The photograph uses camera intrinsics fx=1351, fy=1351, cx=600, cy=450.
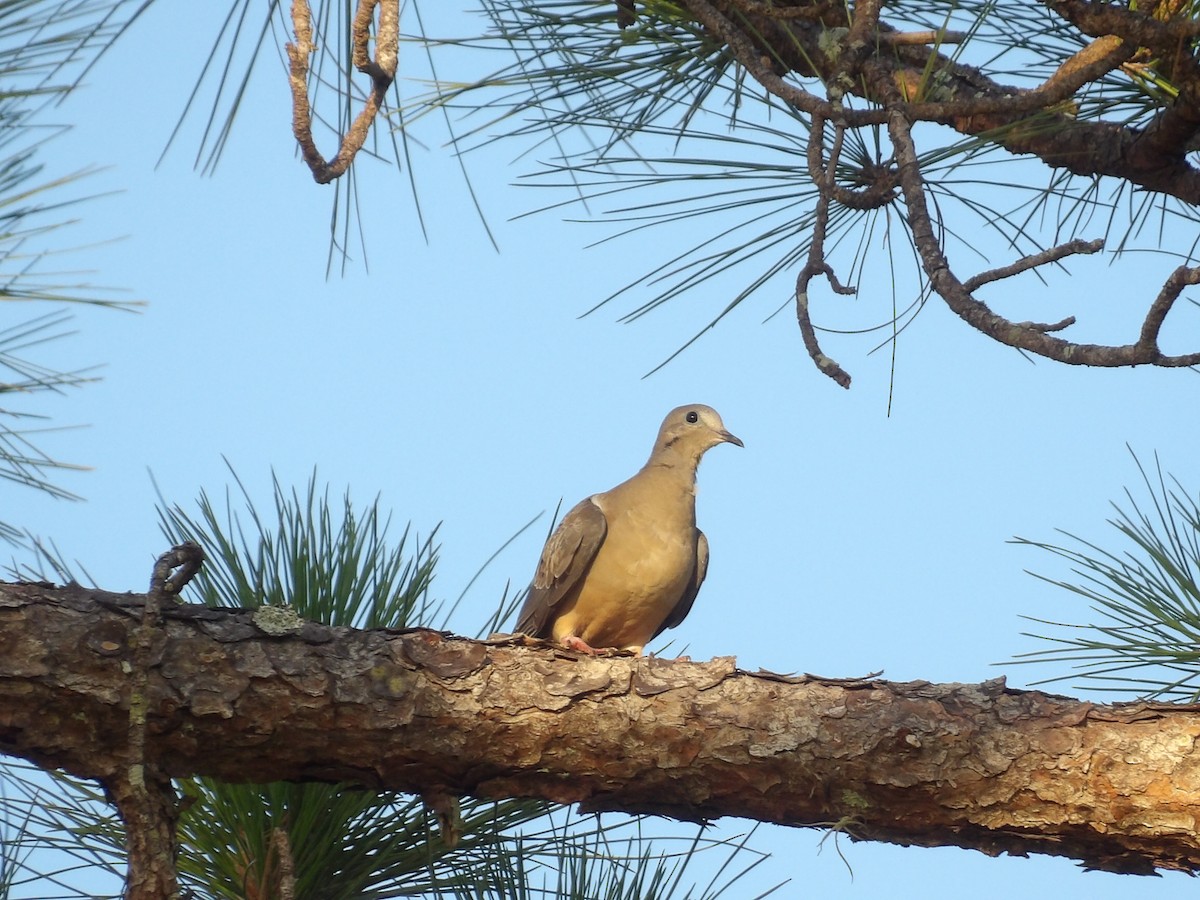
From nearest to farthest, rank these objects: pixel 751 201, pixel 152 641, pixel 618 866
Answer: pixel 152 641 → pixel 618 866 → pixel 751 201

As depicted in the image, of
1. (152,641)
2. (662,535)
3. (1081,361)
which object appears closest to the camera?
(1081,361)

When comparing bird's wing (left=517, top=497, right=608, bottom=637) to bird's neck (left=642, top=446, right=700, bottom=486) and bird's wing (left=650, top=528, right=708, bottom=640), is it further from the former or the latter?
bird's wing (left=650, top=528, right=708, bottom=640)

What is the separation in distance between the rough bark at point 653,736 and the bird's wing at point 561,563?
5.03ft

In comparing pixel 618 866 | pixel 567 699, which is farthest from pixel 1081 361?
pixel 618 866

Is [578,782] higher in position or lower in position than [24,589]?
lower

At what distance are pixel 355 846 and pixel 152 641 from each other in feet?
2.80

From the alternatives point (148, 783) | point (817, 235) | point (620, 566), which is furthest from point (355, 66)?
point (620, 566)

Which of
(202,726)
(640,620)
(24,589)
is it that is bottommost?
(202,726)

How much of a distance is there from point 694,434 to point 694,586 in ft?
1.78

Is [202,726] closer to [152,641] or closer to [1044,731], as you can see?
[152,641]

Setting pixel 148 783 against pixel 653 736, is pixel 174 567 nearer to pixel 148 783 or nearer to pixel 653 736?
pixel 148 783

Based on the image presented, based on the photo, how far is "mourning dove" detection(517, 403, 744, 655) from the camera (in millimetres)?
4414

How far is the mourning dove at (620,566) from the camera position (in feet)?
14.5

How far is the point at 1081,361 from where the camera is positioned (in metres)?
2.09
